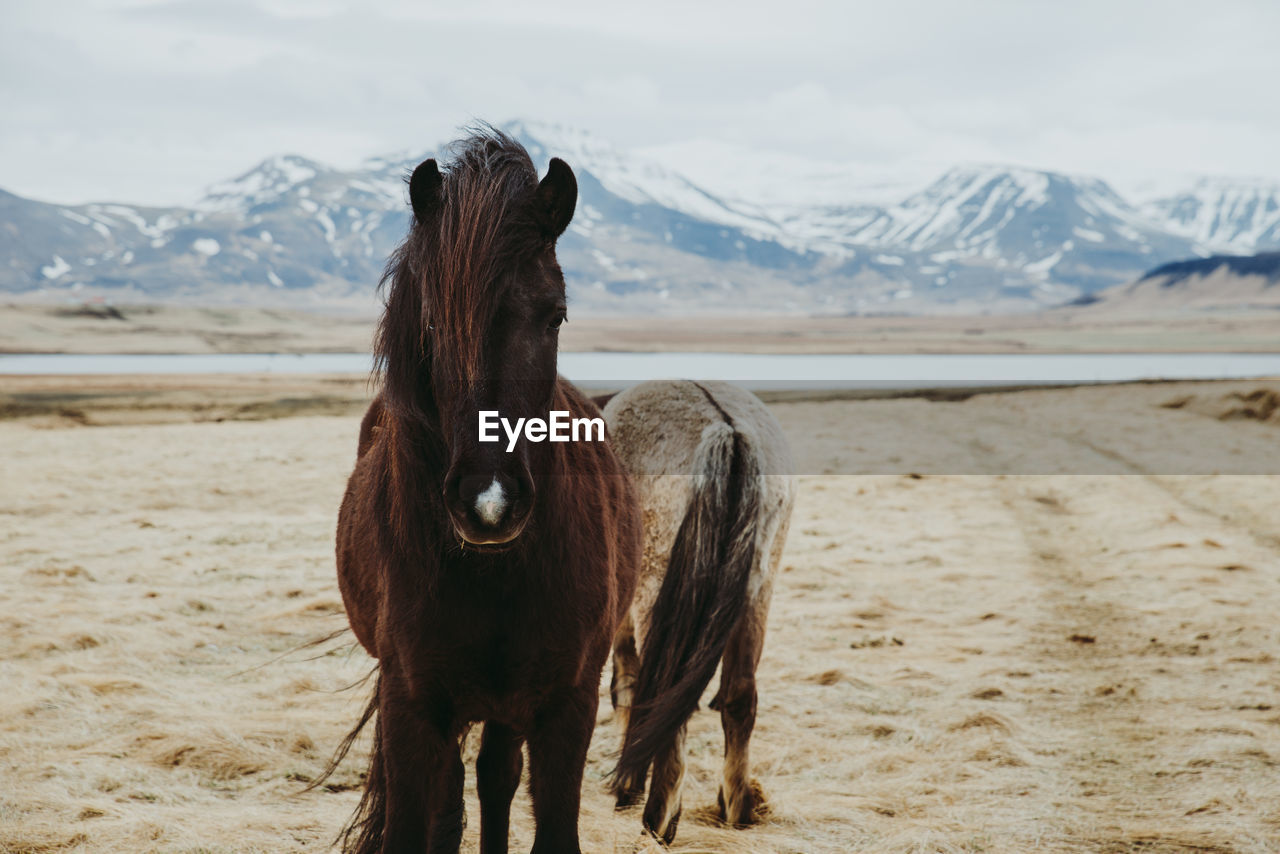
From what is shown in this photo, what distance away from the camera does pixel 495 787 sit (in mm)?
3254

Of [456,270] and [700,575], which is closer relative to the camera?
[456,270]

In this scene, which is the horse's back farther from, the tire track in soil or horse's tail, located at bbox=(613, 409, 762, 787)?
the tire track in soil

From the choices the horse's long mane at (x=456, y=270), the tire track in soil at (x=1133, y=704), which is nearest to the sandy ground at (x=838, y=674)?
the tire track in soil at (x=1133, y=704)

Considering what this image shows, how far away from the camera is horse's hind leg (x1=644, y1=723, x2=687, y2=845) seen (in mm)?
3973

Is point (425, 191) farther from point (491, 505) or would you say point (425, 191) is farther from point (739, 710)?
point (739, 710)

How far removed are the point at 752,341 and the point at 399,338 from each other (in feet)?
301

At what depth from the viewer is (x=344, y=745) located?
4.00 metres

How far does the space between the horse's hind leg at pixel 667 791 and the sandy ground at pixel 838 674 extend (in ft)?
0.33

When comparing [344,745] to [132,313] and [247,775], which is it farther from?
[132,313]

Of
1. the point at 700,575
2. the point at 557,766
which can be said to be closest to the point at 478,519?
the point at 557,766

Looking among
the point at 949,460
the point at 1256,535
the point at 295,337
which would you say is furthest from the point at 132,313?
the point at 1256,535

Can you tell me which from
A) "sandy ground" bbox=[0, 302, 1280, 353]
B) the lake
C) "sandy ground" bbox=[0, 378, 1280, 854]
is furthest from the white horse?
"sandy ground" bbox=[0, 302, 1280, 353]

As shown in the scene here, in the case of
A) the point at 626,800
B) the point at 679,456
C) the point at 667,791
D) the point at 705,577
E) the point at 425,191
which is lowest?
the point at 626,800

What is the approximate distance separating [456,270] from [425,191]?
1.06ft
